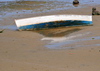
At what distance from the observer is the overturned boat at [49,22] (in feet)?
34.0

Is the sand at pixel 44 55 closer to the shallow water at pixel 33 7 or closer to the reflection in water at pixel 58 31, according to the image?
the reflection in water at pixel 58 31

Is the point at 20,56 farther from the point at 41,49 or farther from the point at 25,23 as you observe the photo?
the point at 25,23

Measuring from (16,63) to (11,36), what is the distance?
368 centimetres

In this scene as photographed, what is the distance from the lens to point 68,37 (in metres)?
8.48

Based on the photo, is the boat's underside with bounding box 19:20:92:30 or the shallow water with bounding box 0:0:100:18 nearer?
the boat's underside with bounding box 19:20:92:30

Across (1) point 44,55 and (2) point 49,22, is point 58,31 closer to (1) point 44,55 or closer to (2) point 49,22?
(2) point 49,22

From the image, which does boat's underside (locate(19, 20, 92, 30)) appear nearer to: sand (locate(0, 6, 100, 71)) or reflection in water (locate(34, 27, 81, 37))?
reflection in water (locate(34, 27, 81, 37))

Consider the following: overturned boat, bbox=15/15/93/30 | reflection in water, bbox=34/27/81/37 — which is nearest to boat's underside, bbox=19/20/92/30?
overturned boat, bbox=15/15/93/30

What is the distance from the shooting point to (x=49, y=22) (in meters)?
10.5

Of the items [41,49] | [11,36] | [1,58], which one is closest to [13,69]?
[1,58]

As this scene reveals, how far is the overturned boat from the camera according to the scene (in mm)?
10375

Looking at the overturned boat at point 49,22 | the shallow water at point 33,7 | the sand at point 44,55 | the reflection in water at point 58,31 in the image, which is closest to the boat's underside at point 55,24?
the overturned boat at point 49,22

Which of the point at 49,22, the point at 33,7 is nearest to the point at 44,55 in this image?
the point at 49,22

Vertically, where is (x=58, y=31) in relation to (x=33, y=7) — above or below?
below
